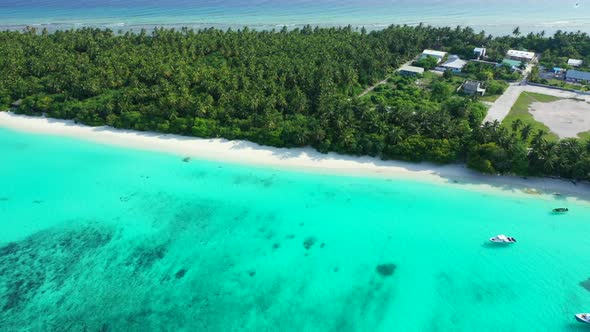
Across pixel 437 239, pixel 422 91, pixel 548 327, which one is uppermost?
pixel 422 91

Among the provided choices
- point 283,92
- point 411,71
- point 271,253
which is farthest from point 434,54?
point 271,253

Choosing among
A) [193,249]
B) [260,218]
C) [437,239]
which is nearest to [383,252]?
[437,239]

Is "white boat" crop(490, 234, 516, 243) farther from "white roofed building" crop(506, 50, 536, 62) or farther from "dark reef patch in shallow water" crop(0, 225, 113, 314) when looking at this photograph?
"white roofed building" crop(506, 50, 536, 62)

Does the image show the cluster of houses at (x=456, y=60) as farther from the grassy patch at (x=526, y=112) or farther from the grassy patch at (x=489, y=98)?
the grassy patch at (x=526, y=112)

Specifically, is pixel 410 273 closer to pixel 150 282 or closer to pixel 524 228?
pixel 524 228

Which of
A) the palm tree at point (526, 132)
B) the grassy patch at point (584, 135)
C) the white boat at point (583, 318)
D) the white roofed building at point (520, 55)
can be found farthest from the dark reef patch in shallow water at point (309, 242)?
the white roofed building at point (520, 55)

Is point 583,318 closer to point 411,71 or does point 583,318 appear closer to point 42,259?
point 42,259
